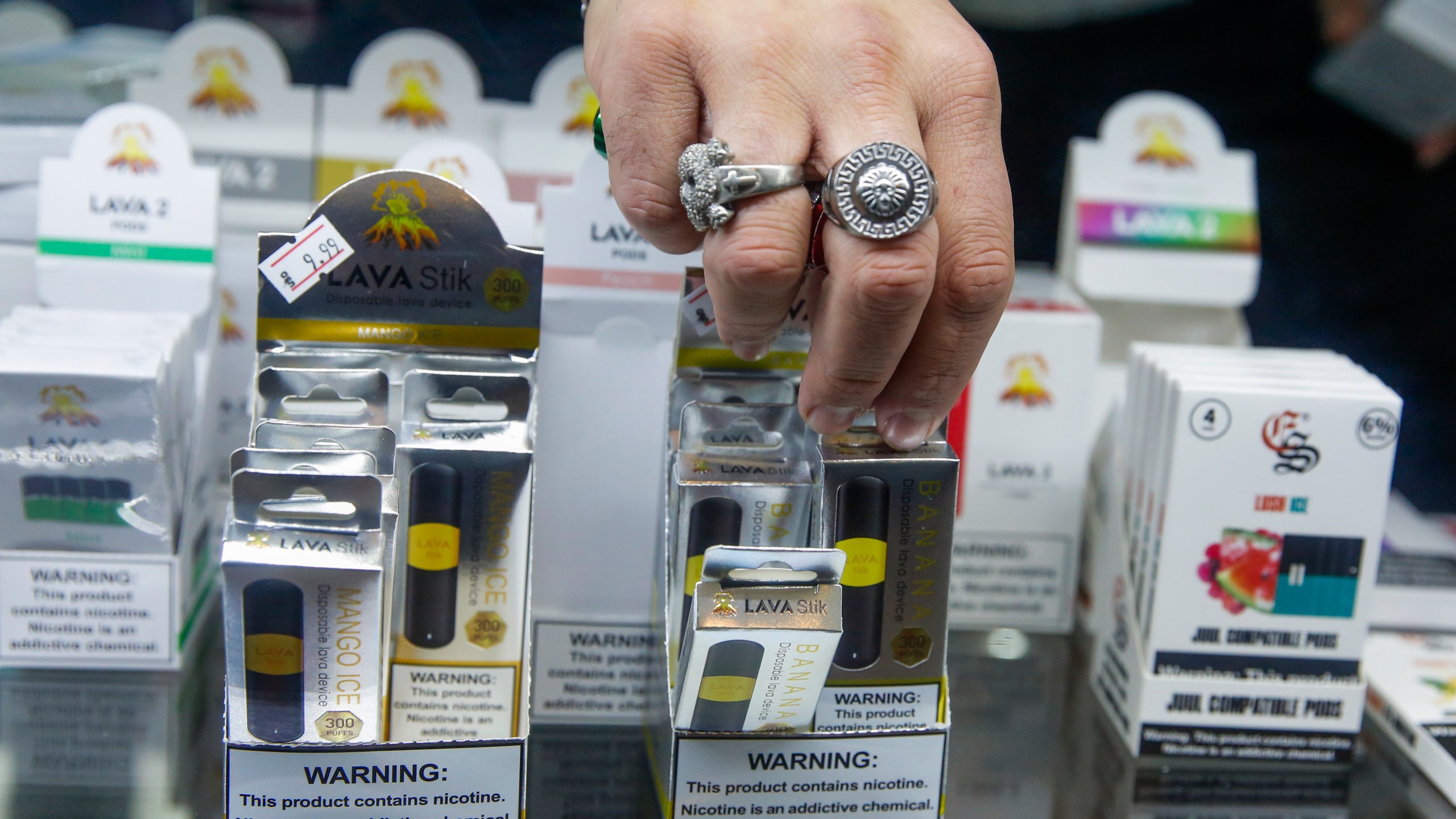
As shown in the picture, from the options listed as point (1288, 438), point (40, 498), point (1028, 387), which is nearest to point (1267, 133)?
point (1028, 387)

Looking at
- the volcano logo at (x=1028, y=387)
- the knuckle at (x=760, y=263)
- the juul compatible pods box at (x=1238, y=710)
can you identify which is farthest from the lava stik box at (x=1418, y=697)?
the knuckle at (x=760, y=263)

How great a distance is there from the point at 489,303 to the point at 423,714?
0.98ft

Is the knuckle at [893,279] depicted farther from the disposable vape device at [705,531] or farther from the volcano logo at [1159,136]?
the volcano logo at [1159,136]

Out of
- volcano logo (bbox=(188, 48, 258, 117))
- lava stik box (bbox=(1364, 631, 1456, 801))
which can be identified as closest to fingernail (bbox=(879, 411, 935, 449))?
lava stik box (bbox=(1364, 631, 1456, 801))

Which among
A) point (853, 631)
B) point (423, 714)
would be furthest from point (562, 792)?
point (853, 631)

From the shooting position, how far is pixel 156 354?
895 mm

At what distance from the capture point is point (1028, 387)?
1.14 meters

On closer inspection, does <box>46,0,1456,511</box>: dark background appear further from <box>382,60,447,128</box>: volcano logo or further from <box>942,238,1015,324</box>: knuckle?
<box>942,238,1015,324</box>: knuckle

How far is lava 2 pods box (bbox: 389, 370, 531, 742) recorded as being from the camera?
2.57 ft

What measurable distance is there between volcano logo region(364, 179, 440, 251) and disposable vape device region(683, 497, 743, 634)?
27cm

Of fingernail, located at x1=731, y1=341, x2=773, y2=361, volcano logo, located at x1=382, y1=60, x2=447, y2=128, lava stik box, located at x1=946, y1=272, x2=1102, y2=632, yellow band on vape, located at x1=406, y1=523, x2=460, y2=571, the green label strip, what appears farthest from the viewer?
volcano logo, located at x1=382, y1=60, x2=447, y2=128

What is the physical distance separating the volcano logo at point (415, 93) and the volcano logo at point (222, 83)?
15cm

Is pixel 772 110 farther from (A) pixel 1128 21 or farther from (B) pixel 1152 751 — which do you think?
(A) pixel 1128 21

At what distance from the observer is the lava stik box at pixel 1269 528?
909mm
